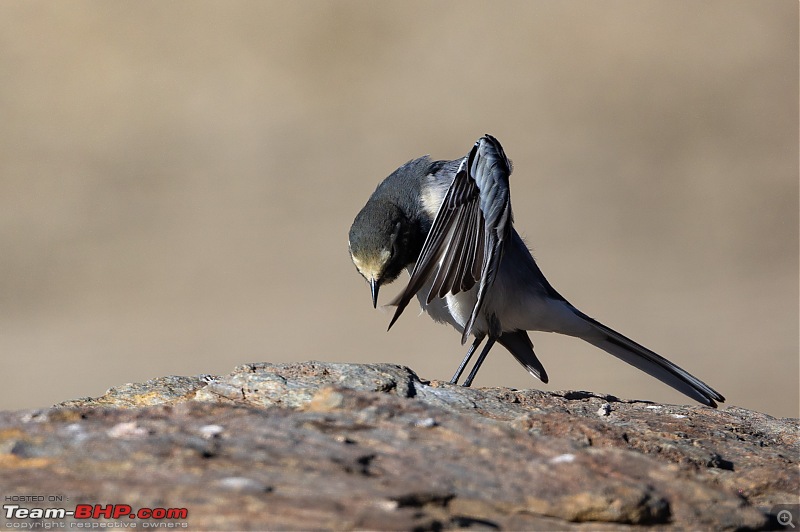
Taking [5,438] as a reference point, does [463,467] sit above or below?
above

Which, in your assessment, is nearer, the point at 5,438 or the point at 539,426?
the point at 5,438

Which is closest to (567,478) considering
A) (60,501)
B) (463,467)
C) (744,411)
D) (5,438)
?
(463,467)

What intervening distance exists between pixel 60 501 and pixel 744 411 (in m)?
3.60

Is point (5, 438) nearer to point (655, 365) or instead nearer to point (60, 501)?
point (60, 501)

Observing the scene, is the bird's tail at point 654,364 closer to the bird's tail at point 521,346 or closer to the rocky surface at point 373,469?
the bird's tail at point 521,346

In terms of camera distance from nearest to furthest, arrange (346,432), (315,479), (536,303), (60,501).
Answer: (60,501) → (315,479) → (346,432) → (536,303)

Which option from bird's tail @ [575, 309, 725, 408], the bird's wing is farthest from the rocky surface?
bird's tail @ [575, 309, 725, 408]

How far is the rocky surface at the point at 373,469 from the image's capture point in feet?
7.65

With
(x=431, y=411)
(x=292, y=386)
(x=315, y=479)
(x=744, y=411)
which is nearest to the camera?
(x=315, y=479)

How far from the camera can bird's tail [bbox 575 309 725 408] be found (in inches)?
218

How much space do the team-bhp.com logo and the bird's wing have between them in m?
2.54

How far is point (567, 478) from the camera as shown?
104 inches

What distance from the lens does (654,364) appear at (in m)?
5.69

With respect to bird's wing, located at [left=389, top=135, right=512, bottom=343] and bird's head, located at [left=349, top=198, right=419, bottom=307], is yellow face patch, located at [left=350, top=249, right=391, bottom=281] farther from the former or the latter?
bird's wing, located at [left=389, top=135, right=512, bottom=343]
